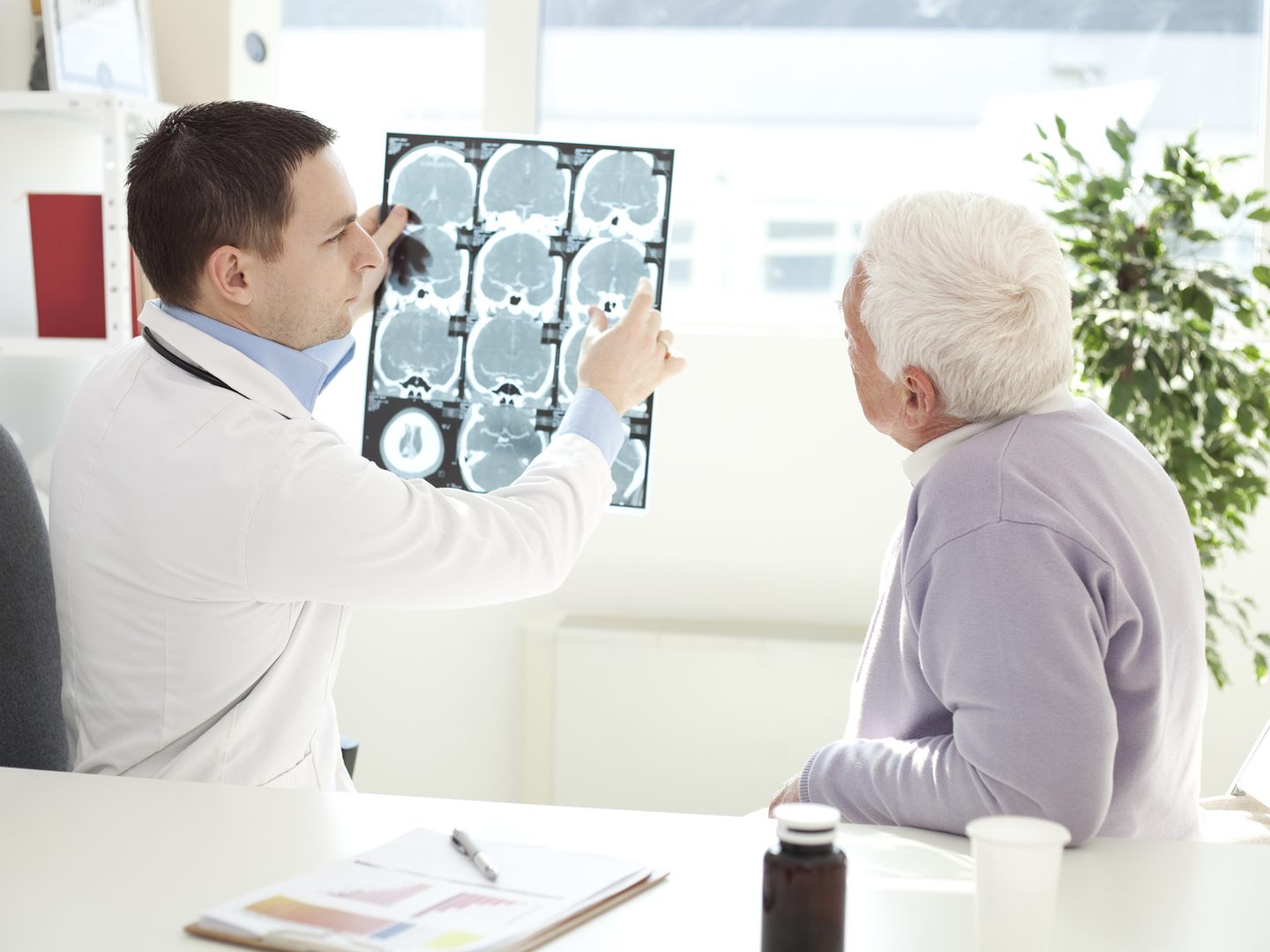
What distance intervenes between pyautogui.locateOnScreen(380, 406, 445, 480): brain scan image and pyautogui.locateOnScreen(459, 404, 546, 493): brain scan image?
0.04 m

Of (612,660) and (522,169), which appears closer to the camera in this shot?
(522,169)

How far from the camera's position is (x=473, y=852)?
951 millimetres

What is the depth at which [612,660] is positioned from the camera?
8.40 ft

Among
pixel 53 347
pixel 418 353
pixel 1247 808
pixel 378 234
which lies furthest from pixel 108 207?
pixel 1247 808

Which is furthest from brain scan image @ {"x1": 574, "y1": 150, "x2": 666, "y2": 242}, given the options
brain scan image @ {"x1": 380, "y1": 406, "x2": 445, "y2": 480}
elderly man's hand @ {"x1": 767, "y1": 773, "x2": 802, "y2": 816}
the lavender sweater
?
elderly man's hand @ {"x1": 767, "y1": 773, "x2": 802, "y2": 816}

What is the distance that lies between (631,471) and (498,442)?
22 centimetres

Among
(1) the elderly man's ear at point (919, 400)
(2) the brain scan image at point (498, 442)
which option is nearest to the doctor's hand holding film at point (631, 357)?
(2) the brain scan image at point (498, 442)

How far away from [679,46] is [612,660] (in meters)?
1.49

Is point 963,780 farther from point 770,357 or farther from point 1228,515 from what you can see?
point 770,357

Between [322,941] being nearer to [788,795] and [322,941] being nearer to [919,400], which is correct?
[788,795]

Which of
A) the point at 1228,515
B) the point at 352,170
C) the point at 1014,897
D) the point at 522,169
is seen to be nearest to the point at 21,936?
the point at 1014,897

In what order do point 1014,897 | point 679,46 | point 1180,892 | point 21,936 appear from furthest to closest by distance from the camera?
point 679,46, point 1180,892, point 21,936, point 1014,897

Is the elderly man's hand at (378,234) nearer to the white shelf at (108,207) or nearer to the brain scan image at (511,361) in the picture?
the brain scan image at (511,361)

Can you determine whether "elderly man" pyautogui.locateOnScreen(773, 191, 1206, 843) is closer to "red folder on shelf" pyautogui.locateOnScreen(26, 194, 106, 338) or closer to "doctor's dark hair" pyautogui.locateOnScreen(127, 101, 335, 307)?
"doctor's dark hair" pyautogui.locateOnScreen(127, 101, 335, 307)
